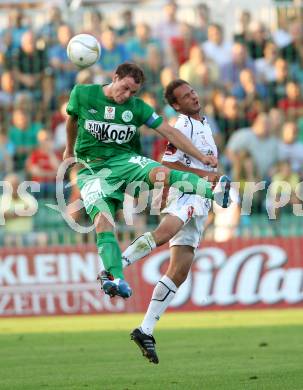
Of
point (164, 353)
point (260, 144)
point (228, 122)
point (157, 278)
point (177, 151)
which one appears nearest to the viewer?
point (177, 151)

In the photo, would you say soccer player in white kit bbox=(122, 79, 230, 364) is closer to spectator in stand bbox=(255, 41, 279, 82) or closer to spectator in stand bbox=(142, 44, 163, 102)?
spectator in stand bbox=(142, 44, 163, 102)

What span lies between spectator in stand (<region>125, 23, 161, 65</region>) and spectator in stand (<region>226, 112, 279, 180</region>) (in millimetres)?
2703

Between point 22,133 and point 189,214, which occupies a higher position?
point 22,133

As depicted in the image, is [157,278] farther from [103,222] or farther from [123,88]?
[123,88]

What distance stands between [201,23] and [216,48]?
0.76 meters

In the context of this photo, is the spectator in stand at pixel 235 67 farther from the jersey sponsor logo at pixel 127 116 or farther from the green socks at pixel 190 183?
the green socks at pixel 190 183

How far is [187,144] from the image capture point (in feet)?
37.1

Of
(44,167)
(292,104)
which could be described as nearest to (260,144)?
(292,104)

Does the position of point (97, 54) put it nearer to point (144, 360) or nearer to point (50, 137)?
point (144, 360)

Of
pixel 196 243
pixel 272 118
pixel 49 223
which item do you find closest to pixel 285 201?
pixel 272 118

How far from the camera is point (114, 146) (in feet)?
37.7

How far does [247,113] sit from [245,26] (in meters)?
2.07

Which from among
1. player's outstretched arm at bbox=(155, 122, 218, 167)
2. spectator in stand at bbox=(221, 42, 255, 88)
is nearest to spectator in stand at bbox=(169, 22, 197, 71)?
→ spectator in stand at bbox=(221, 42, 255, 88)

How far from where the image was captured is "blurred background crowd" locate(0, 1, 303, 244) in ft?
63.9
